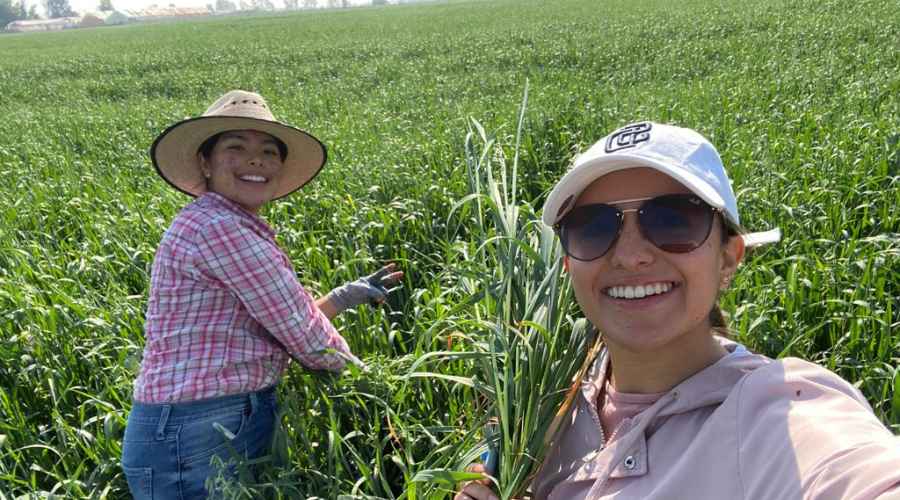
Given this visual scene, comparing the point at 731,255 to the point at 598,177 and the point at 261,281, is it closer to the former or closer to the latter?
the point at 598,177

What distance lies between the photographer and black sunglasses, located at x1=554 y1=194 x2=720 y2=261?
125cm

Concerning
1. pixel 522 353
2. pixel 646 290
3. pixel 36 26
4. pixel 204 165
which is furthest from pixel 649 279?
pixel 36 26

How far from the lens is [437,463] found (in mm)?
1812

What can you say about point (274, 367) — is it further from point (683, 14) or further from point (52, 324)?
point (683, 14)

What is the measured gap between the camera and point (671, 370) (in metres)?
1.30

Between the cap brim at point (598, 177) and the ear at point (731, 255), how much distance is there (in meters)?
0.14

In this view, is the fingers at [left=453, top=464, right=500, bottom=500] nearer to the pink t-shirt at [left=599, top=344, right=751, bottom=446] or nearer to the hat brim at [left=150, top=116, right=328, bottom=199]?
the pink t-shirt at [left=599, top=344, right=751, bottom=446]

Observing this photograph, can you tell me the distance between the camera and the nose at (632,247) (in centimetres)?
129

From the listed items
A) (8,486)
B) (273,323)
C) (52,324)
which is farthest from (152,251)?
(273,323)

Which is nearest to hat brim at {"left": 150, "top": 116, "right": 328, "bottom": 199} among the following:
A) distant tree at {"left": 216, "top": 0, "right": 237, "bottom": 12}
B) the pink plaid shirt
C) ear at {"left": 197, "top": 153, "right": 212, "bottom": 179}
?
ear at {"left": 197, "top": 153, "right": 212, "bottom": 179}

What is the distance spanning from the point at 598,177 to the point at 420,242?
2367mm

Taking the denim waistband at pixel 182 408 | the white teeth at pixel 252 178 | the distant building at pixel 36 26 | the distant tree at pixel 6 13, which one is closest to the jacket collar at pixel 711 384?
the denim waistband at pixel 182 408

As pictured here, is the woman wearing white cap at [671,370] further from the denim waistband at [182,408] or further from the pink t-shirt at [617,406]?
the denim waistband at [182,408]

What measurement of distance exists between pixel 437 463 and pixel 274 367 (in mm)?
679
